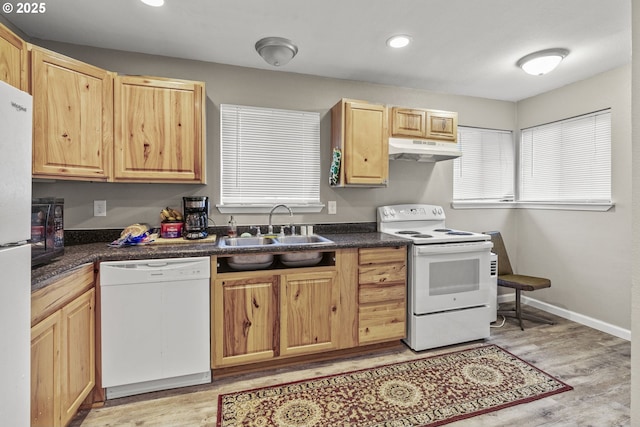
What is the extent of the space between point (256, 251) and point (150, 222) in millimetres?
1089

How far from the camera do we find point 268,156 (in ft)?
9.73

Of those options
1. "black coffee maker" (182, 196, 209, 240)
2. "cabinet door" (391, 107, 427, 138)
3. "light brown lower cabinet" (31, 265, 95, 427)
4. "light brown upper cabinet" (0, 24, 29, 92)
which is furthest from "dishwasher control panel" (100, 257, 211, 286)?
"cabinet door" (391, 107, 427, 138)

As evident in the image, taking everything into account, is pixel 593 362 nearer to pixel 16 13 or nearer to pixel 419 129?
pixel 419 129

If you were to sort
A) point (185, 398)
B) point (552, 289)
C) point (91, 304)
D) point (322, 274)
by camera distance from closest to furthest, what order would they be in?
point (91, 304) < point (185, 398) < point (322, 274) < point (552, 289)

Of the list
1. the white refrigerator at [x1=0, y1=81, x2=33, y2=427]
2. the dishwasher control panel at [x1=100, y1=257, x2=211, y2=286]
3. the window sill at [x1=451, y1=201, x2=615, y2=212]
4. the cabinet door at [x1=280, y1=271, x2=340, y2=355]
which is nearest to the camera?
the white refrigerator at [x1=0, y1=81, x2=33, y2=427]

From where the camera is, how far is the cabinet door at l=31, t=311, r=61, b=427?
1354mm

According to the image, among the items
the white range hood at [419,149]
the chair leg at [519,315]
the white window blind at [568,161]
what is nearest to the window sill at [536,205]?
the white window blind at [568,161]

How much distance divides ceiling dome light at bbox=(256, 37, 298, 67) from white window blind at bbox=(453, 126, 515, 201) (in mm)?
2240

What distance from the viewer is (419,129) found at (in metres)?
3.08

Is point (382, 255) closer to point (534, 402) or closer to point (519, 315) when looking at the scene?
point (534, 402)

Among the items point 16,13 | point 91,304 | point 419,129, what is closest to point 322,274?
point 91,304

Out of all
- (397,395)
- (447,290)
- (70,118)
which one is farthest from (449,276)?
(70,118)

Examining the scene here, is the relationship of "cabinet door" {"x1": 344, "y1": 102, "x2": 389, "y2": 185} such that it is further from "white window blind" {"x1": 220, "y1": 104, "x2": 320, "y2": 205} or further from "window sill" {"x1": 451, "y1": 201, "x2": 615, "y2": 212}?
"window sill" {"x1": 451, "y1": 201, "x2": 615, "y2": 212}

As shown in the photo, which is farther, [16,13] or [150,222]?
[150,222]
